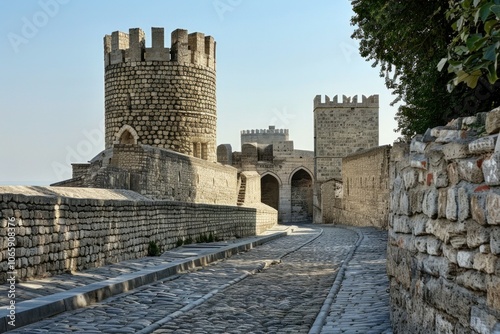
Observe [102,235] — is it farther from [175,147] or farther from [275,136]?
[275,136]

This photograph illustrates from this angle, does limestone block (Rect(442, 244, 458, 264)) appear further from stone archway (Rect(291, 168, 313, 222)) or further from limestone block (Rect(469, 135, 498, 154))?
stone archway (Rect(291, 168, 313, 222))

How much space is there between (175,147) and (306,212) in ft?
96.6

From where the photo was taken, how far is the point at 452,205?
4.08 metres

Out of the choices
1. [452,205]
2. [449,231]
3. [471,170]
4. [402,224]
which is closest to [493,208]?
[471,170]

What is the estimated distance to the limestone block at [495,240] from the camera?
337 centimetres

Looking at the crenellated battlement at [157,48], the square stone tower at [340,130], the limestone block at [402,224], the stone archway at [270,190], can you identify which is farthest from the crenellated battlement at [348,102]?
the limestone block at [402,224]

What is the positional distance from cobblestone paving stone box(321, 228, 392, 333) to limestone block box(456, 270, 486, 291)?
2.17 metres

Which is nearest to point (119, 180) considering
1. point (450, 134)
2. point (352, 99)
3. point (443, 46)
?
point (443, 46)

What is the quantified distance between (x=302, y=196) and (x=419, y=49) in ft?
146

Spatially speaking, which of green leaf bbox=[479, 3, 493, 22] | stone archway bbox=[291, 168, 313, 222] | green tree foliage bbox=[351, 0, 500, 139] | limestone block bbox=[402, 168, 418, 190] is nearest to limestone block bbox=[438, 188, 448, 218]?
limestone block bbox=[402, 168, 418, 190]

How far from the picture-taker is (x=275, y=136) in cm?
9675

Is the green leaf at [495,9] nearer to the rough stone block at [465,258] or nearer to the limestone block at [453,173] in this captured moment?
the limestone block at [453,173]

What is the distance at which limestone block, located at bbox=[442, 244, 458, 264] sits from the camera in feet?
13.5

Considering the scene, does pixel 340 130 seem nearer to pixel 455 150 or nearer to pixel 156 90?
pixel 156 90
